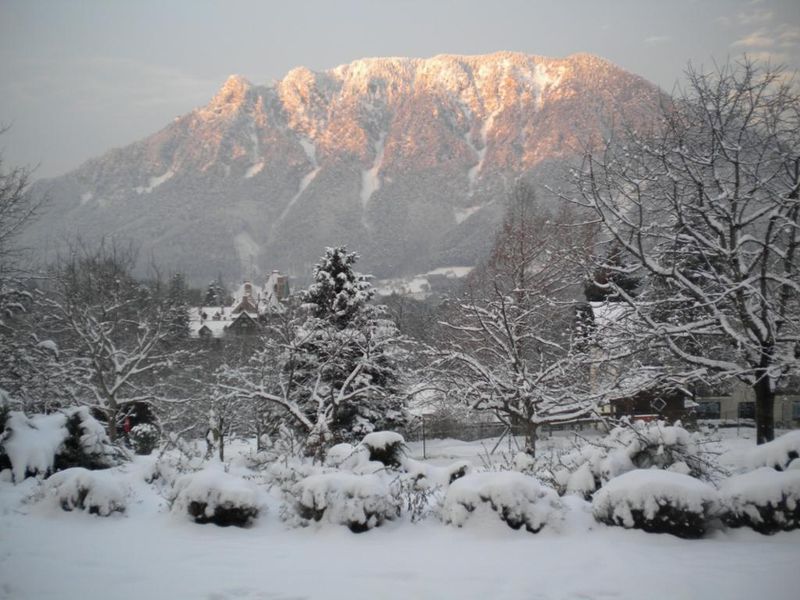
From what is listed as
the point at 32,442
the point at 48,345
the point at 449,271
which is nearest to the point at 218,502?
the point at 32,442

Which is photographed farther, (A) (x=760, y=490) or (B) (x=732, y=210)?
(B) (x=732, y=210)

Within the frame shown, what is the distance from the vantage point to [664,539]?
17.7 ft

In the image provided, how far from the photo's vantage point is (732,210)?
372 inches

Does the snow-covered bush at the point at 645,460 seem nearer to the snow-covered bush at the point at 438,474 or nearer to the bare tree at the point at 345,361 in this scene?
the snow-covered bush at the point at 438,474

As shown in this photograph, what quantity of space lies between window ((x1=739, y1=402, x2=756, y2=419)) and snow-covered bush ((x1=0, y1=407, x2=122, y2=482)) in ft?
94.2

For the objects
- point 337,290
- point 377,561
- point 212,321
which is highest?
point 212,321

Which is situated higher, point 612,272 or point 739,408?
point 612,272

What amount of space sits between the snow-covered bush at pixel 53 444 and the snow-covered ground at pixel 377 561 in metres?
1.68

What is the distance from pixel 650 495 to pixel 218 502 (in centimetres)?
450

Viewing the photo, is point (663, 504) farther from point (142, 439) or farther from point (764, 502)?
point (142, 439)

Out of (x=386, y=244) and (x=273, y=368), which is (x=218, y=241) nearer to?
(x=386, y=244)

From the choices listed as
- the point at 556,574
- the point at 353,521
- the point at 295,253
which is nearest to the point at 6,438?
the point at 353,521

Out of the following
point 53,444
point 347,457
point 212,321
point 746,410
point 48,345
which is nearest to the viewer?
point 347,457

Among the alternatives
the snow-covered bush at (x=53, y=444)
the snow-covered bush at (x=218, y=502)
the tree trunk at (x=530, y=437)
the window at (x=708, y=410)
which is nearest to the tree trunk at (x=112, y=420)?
the snow-covered bush at (x=53, y=444)
